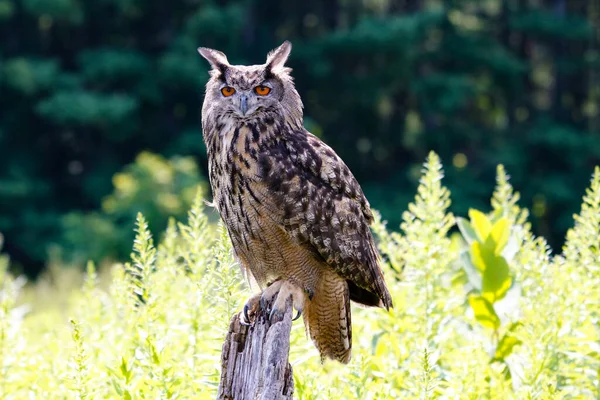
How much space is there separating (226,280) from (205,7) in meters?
15.2

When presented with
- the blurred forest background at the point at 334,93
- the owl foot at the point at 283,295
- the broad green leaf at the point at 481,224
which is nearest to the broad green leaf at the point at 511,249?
the broad green leaf at the point at 481,224

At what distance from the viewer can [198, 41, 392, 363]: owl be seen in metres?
3.18

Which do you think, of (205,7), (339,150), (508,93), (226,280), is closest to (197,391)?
(226,280)

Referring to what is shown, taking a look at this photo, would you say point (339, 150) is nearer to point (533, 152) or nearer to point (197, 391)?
point (533, 152)

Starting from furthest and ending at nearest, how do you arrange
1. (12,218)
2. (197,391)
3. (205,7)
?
(205,7) → (12,218) → (197,391)

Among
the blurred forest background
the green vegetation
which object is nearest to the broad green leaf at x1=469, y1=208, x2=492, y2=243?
the green vegetation

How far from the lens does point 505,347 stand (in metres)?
3.43

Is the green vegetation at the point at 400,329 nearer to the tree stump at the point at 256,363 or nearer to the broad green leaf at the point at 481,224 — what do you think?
the broad green leaf at the point at 481,224

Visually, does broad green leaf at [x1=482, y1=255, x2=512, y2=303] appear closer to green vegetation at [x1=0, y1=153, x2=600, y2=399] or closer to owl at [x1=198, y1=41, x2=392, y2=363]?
green vegetation at [x1=0, y1=153, x2=600, y2=399]

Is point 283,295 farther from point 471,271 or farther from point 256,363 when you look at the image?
point 471,271

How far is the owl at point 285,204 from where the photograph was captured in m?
3.18

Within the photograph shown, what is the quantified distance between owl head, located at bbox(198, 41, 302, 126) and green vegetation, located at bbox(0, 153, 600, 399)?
38cm

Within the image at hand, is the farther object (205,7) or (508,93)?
(508,93)

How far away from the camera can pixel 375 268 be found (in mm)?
3371
